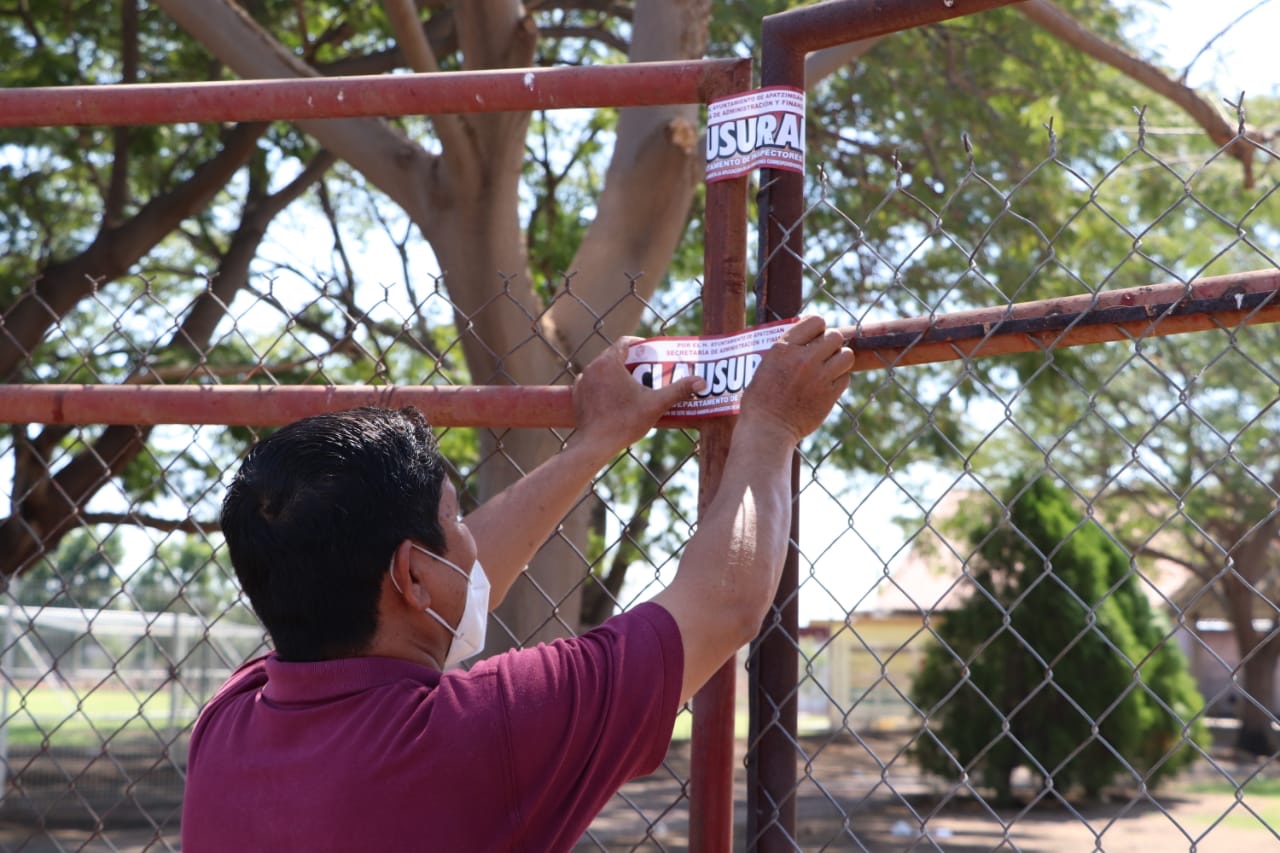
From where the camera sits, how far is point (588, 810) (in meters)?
1.58

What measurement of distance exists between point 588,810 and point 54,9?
31.9 feet

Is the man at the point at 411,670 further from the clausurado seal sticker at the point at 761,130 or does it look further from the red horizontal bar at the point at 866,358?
the clausurado seal sticker at the point at 761,130

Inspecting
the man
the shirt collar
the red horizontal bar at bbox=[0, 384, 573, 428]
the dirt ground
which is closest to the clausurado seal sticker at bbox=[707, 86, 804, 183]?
the red horizontal bar at bbox=[0, 384, 573, 428]

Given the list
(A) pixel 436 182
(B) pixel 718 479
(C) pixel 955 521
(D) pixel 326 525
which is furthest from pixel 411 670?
(C) pixel 955 521

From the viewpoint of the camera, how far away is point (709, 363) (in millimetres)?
2121

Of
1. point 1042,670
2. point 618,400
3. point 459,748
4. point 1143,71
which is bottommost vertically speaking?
point 1042,670

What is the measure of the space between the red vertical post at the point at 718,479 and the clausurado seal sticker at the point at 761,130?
3 centimetres

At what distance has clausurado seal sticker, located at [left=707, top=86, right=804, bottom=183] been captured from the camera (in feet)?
7.15

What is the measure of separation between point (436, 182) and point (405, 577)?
14.4 ft

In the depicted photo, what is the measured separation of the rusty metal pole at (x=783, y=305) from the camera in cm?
214

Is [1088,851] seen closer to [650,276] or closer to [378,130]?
[650,276]

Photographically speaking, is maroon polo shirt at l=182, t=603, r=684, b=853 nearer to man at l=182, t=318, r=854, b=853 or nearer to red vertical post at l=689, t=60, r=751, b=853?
man at l=182, t=318, r=854, b=853

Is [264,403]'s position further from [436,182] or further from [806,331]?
[436,182]

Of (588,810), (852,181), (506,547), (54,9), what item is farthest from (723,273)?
(54,9)
